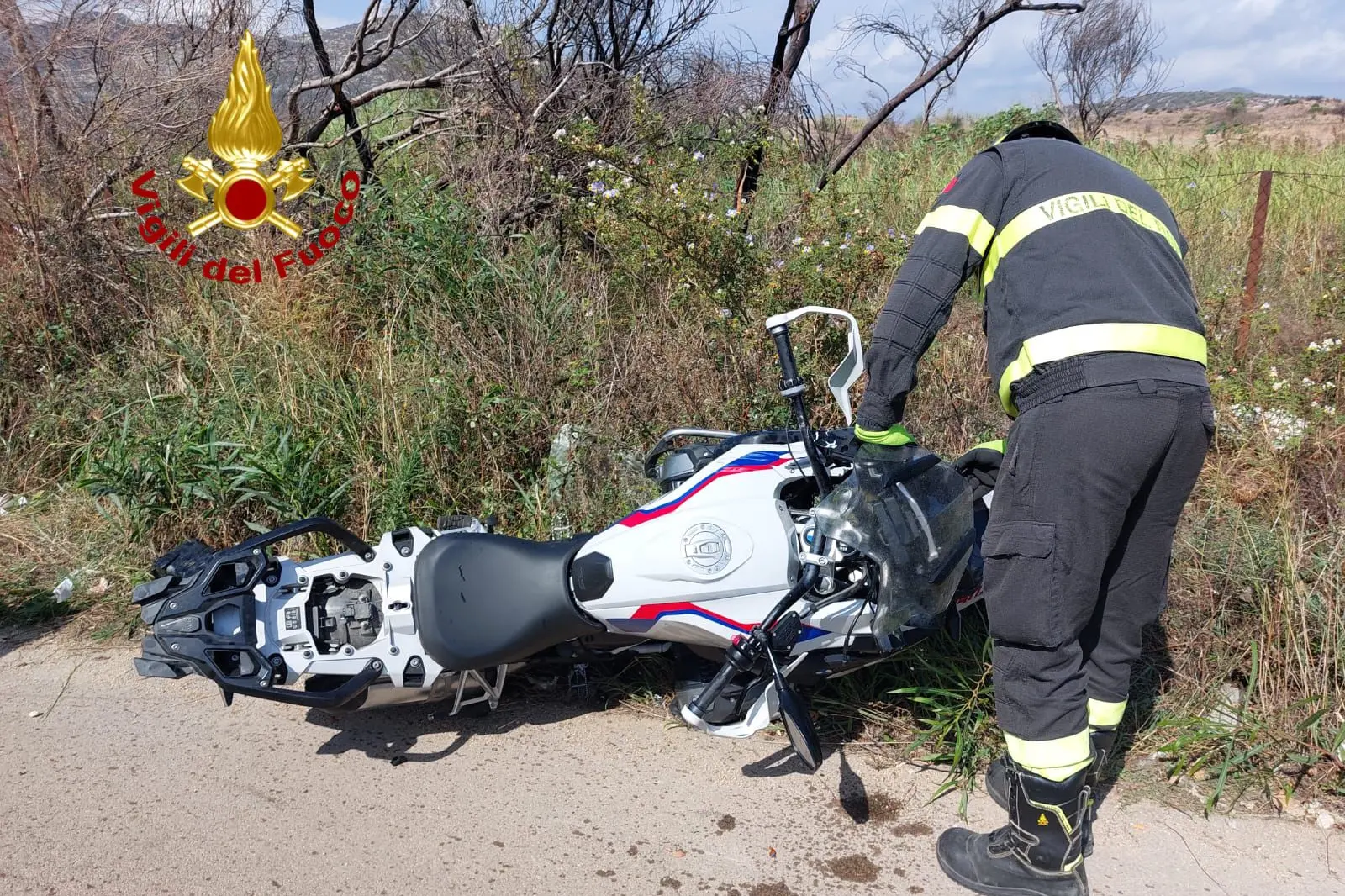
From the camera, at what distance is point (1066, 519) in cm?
225

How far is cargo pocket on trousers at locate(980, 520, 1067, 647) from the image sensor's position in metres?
2.26

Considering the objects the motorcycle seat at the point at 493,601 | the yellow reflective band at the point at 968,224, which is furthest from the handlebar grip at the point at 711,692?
the yellow reflective band at the point at 968,224

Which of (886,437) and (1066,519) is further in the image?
(886,437)

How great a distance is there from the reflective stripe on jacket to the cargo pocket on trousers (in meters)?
0.38

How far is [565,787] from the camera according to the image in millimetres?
2783

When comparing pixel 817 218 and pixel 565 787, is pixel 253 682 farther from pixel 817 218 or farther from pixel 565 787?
pixel 817 218

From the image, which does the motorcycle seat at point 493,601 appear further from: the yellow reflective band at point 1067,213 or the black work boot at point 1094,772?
the yellow reflective band at point 1067,213

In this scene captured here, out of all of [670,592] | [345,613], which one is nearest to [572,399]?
[345,613]

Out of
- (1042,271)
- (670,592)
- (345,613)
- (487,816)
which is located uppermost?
(1042,271)

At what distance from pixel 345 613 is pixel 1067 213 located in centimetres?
236

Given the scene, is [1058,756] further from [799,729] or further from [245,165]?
[245,165]

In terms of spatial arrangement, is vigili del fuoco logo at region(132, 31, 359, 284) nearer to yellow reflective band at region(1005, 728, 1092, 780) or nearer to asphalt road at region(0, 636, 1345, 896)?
asphalt road at region(0, 636, 1345, 896)

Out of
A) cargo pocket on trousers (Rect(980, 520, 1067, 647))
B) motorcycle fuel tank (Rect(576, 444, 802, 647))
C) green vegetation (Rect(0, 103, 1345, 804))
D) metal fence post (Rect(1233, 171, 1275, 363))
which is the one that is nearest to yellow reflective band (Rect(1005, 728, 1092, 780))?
cargo pocket on trousers (Rect(980, 520, 1067, 647))

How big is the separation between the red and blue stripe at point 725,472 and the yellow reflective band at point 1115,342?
28.4 inches
